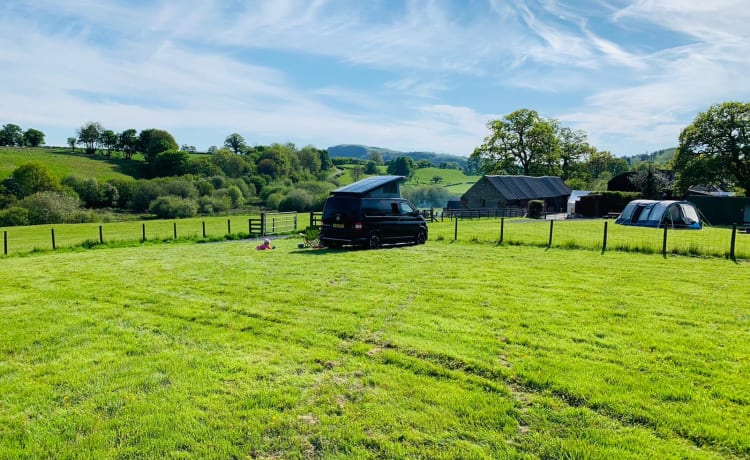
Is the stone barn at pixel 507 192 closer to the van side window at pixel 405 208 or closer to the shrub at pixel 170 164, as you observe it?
the van side window at pixel 405 208

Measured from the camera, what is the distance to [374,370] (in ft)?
14.0

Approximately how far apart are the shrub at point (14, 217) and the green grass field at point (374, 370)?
154 ft

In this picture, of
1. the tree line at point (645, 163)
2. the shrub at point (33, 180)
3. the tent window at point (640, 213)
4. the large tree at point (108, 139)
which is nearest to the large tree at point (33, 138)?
the large tree at point (108, 139)

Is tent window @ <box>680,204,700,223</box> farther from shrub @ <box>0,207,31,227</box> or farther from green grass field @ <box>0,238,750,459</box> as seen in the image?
shrub @ <box>0,207,31,227</box>

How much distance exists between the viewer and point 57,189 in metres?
60.7

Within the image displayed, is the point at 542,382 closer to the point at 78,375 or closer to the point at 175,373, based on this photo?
the point at 175,373

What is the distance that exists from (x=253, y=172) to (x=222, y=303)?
92083 mm

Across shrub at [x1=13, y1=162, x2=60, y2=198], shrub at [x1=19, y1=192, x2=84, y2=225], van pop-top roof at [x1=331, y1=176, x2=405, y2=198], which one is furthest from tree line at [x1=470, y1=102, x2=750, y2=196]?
shrub at [x1=13, y1=162, x2=60, y2=198]

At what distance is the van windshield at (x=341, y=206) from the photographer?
14.1 meters

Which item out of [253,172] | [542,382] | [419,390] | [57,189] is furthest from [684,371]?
[253,172]

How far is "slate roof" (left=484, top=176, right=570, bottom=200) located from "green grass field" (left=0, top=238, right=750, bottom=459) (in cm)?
4432

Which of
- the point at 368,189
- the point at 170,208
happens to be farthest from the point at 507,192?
the point at 170,208

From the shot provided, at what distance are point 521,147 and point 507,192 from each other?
15067 millimetres

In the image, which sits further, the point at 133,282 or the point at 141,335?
the point at 133,282
